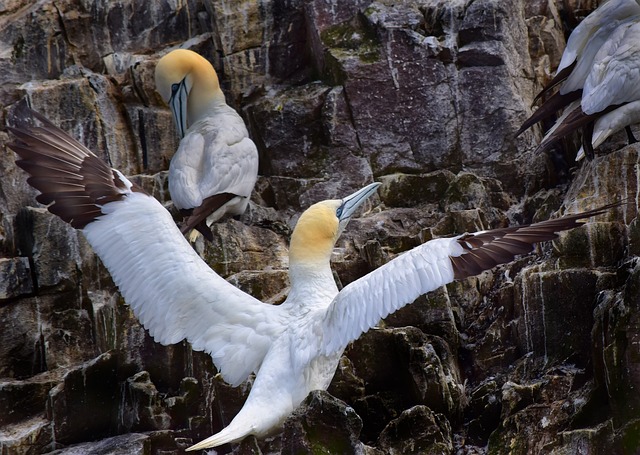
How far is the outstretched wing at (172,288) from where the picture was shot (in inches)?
247

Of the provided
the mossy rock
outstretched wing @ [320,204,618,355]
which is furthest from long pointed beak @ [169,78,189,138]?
outstretched wing @ [320,204,618,355]

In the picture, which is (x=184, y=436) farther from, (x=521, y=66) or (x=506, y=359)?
(x=521, y=66)

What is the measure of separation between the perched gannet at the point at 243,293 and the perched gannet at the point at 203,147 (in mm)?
1498

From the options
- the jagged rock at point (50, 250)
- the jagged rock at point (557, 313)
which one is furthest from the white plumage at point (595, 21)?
the jagged rock at point (50, 250)

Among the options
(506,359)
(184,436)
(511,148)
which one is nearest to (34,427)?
(184,436)

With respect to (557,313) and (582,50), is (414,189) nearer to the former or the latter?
(582,50)

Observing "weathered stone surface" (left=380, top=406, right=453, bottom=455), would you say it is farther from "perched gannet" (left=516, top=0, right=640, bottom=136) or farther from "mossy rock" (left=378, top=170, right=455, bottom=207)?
"perched gannet" (left=516, top=0, right=640, bottom=136)

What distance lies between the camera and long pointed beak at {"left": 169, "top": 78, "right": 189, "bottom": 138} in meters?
9.02

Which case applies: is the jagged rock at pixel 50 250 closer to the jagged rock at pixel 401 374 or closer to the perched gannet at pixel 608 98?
the jagged rock at pixel 401 374

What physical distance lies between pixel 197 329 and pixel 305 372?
2.37ft

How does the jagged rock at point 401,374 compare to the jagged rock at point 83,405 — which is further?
the jagged rock at point 83,405

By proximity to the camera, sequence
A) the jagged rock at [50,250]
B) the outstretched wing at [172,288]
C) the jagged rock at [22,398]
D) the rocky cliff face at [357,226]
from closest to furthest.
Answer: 1. the outstretched wing at [172,288]
2. the rocky cliff face at [357,226]
3. the jagged rock at [22,398]
4. the jagged rock at [50,250]

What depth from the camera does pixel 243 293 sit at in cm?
635

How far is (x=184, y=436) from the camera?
692cm
